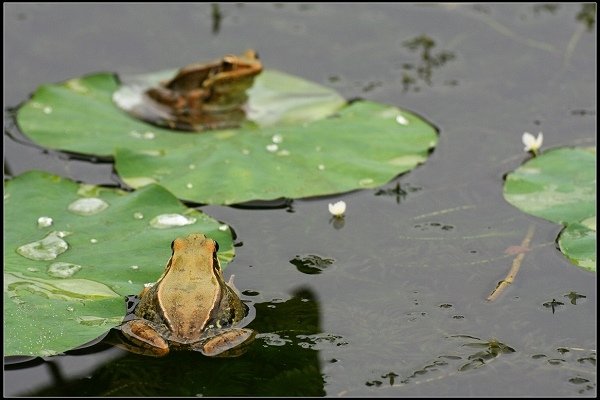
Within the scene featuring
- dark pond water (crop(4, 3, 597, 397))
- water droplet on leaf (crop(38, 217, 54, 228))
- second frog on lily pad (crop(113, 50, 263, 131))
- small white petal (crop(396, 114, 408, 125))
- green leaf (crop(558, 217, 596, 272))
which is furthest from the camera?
second frog on lily pad (crop(113, 50, 263, 131))

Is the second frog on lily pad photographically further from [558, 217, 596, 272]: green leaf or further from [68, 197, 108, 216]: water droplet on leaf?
[558, 217, 596, 272]: green leaf

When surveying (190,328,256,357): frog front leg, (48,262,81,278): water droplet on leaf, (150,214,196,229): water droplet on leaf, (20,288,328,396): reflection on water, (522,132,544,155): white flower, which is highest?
(522,132,544,155): white flower

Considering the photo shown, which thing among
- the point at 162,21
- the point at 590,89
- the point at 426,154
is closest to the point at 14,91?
the point at 162,21

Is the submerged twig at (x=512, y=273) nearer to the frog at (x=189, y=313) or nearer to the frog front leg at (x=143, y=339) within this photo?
the frog at (x=189, y=313)

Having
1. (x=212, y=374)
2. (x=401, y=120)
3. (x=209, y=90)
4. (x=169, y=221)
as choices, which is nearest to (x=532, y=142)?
(x=401, y=120)

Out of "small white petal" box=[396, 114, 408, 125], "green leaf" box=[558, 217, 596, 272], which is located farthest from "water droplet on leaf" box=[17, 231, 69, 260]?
"green leaf" box=[558, 217, 596, 272]

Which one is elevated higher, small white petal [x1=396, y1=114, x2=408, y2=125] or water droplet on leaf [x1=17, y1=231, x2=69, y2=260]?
small white petal [x1=396, y1=114, x2=408, y2=125]

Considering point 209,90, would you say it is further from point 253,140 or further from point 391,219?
point 391,219

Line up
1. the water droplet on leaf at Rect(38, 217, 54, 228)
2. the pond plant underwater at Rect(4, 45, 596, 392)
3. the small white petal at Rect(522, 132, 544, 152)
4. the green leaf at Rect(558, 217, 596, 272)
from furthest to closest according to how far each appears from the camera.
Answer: the small white petal at Rect(522, 132, 544, 152) → the water droplet on leaf at Rect(38, 217, 54, 228) → the green leaf at Rect(558, 217, 596, 272) → the pond plant underwater at Rect(4, 45, 596, 392)
